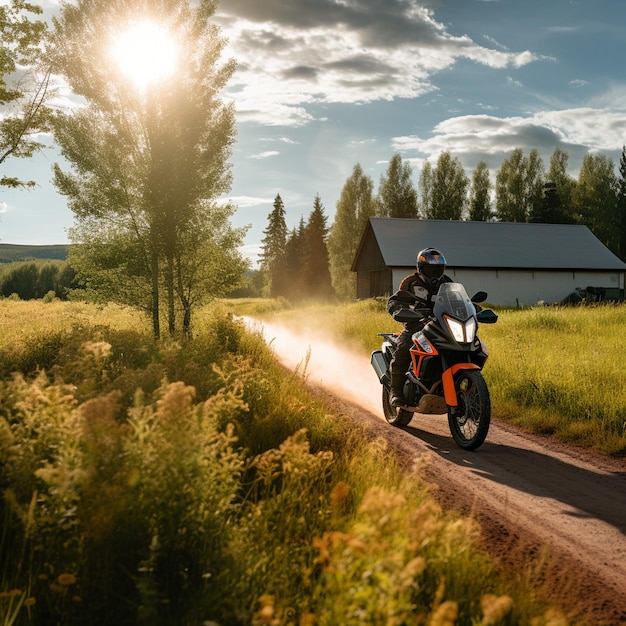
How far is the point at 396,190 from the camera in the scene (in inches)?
2611

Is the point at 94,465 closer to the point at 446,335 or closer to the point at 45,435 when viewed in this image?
the point at 45,435

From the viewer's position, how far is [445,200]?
68.4 m

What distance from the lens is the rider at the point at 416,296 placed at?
7.82m

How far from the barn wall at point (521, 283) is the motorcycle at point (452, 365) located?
29.1m

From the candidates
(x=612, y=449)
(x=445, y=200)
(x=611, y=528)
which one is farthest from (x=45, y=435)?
(x=445, y=200)

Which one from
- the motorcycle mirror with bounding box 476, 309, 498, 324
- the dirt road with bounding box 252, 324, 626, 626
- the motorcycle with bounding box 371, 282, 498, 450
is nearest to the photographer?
the dirt road with bounding box 252, 324, 626, 626

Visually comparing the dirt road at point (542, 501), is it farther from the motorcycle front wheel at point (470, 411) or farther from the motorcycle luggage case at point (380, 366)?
the motorcycle luggage case at point (380, 366)

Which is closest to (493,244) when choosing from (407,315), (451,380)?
(407,315)

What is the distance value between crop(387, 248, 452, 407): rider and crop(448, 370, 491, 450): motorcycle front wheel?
966 mm

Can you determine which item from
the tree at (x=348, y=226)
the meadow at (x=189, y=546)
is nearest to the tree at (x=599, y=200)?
the tree at (x=348, y=226)

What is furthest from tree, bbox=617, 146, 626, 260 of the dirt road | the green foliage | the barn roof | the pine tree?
the green foliage

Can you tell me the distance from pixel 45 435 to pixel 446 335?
4809mm

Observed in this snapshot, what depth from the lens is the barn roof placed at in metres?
37.7

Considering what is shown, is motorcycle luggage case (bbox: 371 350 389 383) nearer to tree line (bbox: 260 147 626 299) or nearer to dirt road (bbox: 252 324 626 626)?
dirt road (bbox: 252 324 626 626)
